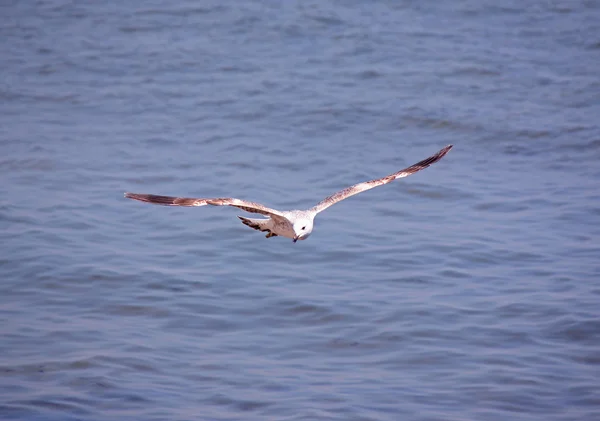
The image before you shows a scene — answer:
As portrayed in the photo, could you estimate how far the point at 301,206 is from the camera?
421 inches

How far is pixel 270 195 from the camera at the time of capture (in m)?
11.0

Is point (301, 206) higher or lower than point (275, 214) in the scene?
lower

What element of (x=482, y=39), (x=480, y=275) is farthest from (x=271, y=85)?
(x=480, y=275)

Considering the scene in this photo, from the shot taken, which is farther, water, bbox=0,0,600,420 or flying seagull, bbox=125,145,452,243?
water, bbox=0,0,600,420

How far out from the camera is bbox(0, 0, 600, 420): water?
768 cm

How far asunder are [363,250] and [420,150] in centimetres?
321

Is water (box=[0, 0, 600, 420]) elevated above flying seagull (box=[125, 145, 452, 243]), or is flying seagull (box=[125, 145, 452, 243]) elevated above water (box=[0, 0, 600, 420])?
flying seagull (box=[125, 145, 452, 243])

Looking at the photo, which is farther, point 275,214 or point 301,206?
point 301,206

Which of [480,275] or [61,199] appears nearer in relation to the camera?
[480,275]

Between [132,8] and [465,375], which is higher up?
[132,8]

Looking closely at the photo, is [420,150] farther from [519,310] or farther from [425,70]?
[519,310]

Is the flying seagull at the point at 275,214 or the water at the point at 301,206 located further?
the water at the point at 301,206

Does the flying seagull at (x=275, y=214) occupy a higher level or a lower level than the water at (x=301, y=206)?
higher

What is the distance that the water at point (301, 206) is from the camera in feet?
25.2
